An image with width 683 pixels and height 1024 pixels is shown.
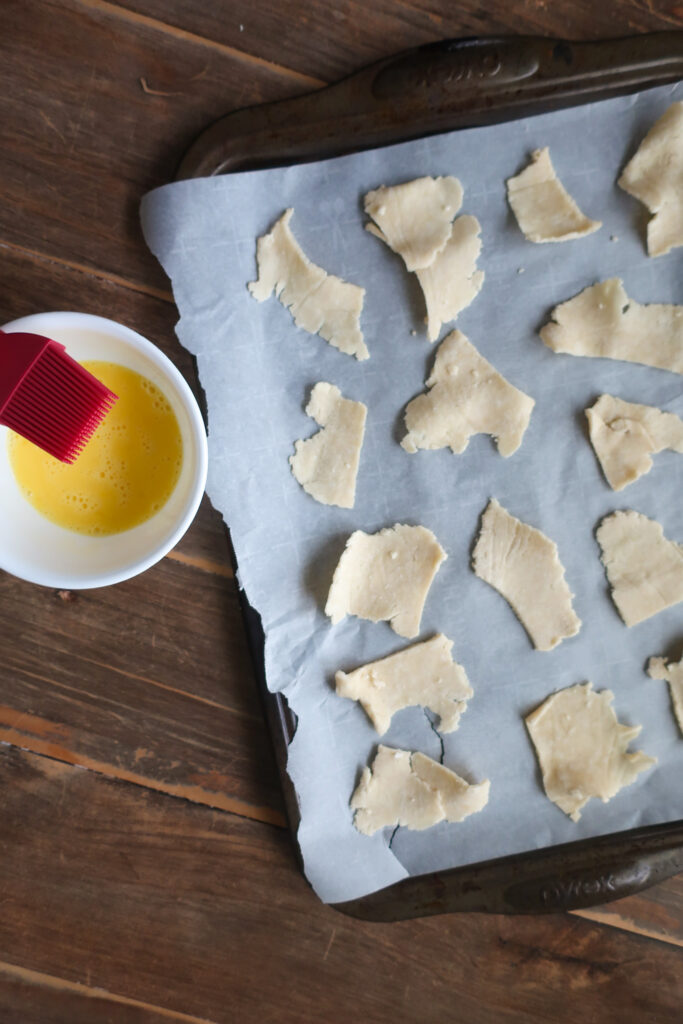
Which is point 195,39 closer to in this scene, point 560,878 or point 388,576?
point 388,576

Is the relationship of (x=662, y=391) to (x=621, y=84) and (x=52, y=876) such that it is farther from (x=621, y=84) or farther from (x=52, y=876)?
(x=52, y=876)

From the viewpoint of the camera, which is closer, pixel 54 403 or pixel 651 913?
pixel 54 403

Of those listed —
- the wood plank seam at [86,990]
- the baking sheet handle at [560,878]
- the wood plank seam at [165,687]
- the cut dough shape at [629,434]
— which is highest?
the cut dough shape at [629,434]

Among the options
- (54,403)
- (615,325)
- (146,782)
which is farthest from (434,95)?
(146,782)

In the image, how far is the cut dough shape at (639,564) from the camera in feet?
2.26

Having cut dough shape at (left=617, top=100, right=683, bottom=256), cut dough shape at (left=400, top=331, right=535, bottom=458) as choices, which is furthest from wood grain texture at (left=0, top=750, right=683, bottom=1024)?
cut dough shape at (left=617, top=100, right=683, bottom=256)

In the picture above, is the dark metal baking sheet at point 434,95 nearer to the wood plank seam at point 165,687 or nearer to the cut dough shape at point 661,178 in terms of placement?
the cut dough shape at point 661,178

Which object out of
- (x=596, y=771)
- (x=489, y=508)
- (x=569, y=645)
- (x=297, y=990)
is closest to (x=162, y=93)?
(x=489, y=508)

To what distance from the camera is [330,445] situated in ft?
2.24

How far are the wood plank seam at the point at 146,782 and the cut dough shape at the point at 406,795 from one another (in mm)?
81

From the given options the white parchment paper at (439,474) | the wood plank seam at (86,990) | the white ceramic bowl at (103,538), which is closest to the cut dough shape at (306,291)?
the white parchment paper at (439,474)

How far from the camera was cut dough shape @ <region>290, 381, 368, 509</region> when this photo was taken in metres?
0.68

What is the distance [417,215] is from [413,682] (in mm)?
403

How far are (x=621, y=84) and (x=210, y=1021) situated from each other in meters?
0.90
